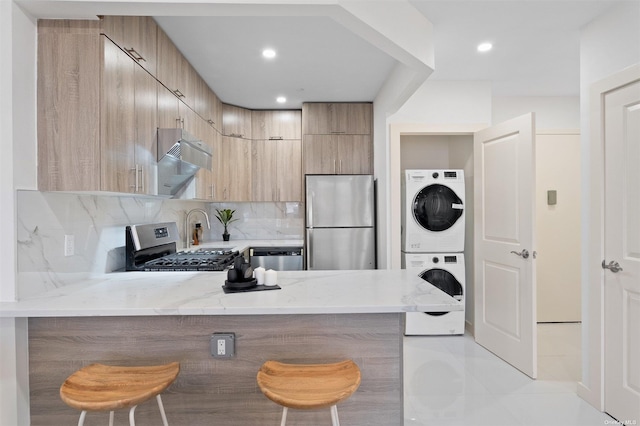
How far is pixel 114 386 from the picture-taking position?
1319mm

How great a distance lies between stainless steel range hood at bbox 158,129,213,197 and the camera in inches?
93.0

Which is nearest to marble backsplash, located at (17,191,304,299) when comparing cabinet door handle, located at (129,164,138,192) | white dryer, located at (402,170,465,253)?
cabinet door handle, located at (129,164,138,192)

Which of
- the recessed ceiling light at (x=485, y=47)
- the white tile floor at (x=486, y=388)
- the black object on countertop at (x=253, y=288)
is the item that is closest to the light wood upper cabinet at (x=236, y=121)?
the recessed ceiling light at (x=485, y=47)

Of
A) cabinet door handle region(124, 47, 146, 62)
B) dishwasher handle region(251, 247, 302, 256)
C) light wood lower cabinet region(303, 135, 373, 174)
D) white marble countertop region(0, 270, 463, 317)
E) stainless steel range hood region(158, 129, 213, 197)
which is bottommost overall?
dishwasher handle region(251, 247, 302, 256)

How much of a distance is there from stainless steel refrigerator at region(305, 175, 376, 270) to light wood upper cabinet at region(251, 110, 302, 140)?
869mm

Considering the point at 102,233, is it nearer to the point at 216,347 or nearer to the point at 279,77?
the point at 216,347

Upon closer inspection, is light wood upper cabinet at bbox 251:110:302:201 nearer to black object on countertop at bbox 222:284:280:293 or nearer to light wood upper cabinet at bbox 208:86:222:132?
light wood upper cabinet at bbox 208:86:222:132

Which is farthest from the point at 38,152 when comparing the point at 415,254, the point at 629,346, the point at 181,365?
the point at 629,346

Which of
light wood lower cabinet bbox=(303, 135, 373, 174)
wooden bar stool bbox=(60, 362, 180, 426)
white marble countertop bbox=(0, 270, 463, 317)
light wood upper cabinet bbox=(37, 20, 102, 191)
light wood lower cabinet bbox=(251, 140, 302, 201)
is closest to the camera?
wooden bar stool bbox=(60, 362, 180, 426)

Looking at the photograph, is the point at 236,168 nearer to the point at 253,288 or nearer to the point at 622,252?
the point at 253,288

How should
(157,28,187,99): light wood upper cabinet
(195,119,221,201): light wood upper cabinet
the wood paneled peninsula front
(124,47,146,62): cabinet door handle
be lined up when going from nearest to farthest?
the wood paneled peninsula front
(124,47,146,62): cabinet door handle
(157,28,187,99): light wood upper cabinet
(195,119,221,201): light wood upper cabinet

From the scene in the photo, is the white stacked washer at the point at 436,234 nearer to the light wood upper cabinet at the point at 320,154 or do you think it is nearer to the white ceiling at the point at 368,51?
the light wood upper cabinet at the point at 320,154

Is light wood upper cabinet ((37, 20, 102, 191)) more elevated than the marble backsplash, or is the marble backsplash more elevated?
light wood upper cabinet ((37, 20, 102, 191))

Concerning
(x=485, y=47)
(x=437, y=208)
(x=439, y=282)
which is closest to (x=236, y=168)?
(x=437, y=208)
